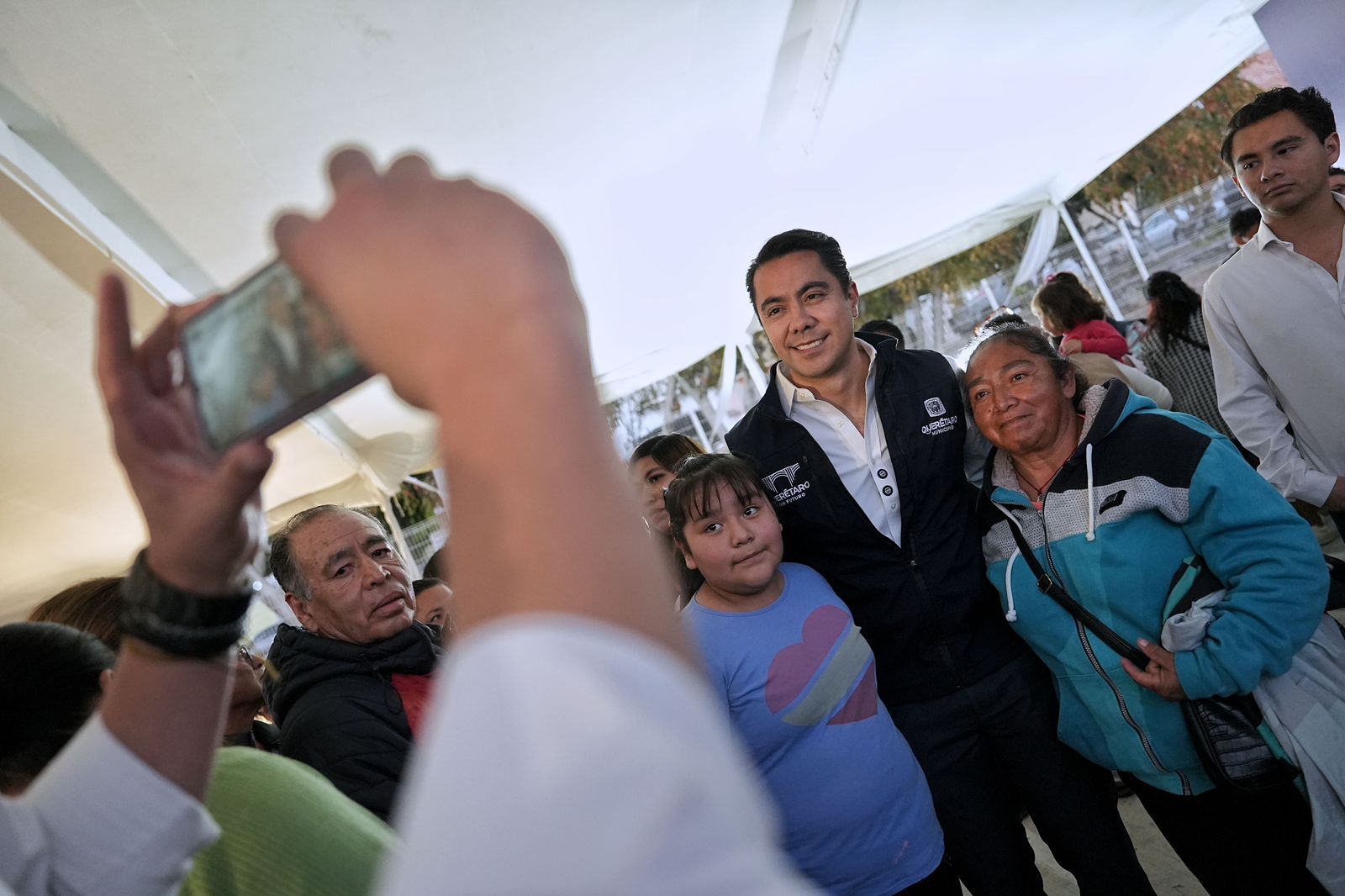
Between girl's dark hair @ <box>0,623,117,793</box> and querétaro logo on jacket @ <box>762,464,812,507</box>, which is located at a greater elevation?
girl's dark hair @ <box>0,623,117,793</box>

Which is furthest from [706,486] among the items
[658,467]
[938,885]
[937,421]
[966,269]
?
[966,269]

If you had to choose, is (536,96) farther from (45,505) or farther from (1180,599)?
(45,505)

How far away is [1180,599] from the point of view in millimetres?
2158

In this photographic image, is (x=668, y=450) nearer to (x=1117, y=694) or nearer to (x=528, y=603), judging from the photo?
(x=1117, y=694)

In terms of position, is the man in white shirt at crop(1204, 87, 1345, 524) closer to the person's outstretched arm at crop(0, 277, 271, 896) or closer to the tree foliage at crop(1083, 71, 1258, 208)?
the person's outstretched arm at crop(0, 277, 271, 896)

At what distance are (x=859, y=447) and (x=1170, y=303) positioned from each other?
3055 millimetres

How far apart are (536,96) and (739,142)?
220cm

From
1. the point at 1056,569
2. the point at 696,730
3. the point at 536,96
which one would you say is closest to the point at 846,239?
the point at 536,96

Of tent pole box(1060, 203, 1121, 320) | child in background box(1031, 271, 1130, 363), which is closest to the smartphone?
child in background box(1031, 271, 1130, 363)

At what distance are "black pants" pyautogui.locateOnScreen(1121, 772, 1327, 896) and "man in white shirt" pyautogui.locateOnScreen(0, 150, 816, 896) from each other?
7.69 ft

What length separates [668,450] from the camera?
376cm

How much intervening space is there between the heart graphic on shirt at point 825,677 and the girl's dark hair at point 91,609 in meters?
1.64

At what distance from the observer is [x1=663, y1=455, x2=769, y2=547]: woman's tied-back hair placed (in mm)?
2527

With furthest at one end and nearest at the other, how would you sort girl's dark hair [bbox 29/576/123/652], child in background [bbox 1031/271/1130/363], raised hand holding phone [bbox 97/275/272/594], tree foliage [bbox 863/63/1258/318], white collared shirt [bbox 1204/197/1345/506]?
tree foliage [bbox 863/63/1258/318] → child in background [bbox 1031/271/1130/363] → white collared shirt [bbox 1204/197/1345/506] → girl's dark hair [bbox 29/576/123/652] → raised hand holding phone [bbox 97/275/272/594]
